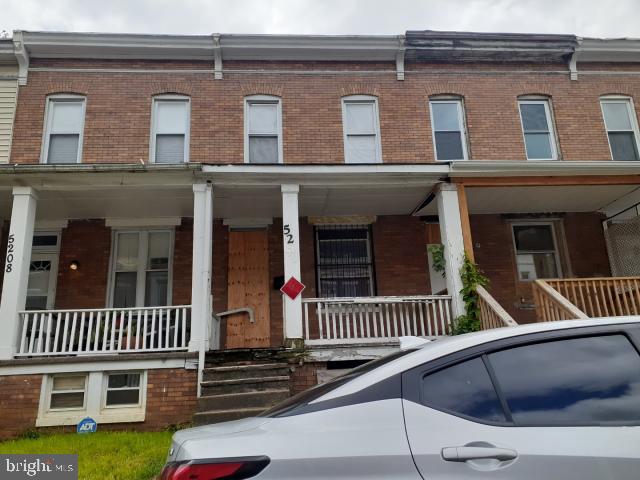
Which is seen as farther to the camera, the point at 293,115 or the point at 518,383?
the point at 293,115

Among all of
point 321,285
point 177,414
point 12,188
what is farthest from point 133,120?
point 177,414

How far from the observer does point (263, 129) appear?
1105cm

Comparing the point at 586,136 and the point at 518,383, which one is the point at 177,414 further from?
the point at 586,136

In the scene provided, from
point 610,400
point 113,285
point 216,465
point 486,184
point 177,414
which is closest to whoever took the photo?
point 216,465

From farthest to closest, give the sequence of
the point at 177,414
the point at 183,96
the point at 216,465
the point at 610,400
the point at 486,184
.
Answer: the point at 183,96, the point at 486,184, the point at 177,414, the point at 610,400, the point at 216,465

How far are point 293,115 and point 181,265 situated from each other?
165 inches

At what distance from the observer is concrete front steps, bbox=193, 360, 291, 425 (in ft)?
21.2

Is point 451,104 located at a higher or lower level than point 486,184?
higher

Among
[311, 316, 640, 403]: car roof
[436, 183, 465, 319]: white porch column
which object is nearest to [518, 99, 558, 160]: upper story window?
[436, 183, 465, 319]: white porch column

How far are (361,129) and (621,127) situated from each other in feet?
20.7

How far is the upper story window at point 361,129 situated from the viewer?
11.0 m

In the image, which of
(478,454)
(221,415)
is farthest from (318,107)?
(478,454)

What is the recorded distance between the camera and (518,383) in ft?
7.06

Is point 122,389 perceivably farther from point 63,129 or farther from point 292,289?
point 63,129
